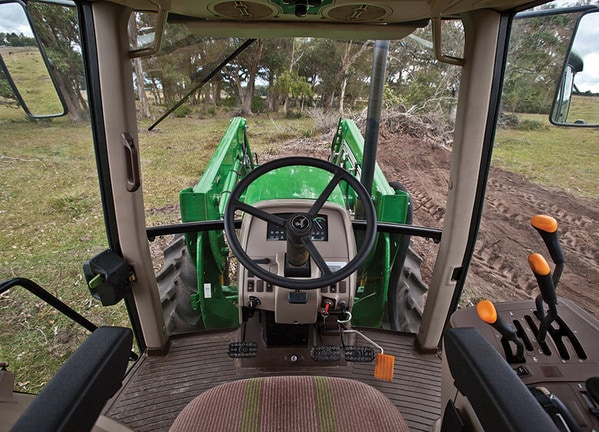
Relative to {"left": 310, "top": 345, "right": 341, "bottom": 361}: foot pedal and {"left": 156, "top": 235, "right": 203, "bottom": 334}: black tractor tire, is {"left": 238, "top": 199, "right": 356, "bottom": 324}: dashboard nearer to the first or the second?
{"left": 310, "top": 345, "right": 341, "bottom": 361}: foot pedal

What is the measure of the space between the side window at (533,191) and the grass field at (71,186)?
36mm

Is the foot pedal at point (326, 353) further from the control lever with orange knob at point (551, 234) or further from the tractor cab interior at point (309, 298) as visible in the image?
the control lever with orange knob at point (551, 234)

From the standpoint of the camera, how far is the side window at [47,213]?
5.51 ft

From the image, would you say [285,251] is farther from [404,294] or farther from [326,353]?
[404,294]

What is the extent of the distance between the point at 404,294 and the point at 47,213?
15.5 ft

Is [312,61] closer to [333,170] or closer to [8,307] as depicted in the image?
[333,170]

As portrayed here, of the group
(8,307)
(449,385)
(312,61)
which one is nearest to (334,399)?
(449,385)

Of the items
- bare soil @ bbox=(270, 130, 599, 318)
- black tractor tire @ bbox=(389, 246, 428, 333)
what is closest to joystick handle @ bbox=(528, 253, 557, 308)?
black tractor tire @ bbox=(389, 246, 428, 333)

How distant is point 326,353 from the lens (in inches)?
76.4

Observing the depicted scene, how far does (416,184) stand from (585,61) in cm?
483

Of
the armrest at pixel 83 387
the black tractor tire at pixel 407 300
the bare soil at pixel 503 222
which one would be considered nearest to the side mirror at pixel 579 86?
the black tractor tire at pixel 407 300

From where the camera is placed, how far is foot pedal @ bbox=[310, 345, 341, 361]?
1.92 m

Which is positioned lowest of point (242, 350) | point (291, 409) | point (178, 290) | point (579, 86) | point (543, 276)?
point (242, 350)

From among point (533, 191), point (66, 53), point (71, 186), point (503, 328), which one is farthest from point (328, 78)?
point (503, 328)
